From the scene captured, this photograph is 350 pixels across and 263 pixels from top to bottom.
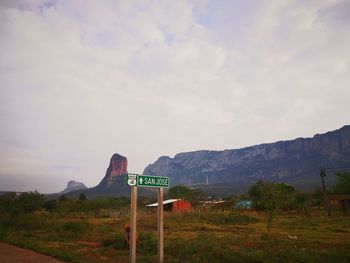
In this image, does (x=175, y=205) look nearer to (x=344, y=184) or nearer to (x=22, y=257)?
(x=344, y=184)

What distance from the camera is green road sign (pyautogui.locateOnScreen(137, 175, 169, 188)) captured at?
8.50m

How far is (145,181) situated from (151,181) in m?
0.23

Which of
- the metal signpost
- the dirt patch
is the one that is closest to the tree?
the dirt patch

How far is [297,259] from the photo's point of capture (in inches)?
466

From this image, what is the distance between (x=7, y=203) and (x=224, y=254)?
47048 mm

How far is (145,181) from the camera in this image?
8648 mm

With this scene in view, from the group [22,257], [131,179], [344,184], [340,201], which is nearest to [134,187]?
[131,179]

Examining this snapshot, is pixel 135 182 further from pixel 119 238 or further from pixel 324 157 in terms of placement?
pixel 324 157

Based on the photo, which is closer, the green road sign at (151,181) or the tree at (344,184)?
the green road sign at (151,181)

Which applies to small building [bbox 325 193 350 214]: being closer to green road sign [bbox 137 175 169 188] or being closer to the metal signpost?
green road sign [bbox 137 175 169 188]

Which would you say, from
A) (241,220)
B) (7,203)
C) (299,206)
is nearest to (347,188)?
(299,206)

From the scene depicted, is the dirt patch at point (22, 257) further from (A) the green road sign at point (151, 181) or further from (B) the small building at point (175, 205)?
(B) the small building at point (175, 205)

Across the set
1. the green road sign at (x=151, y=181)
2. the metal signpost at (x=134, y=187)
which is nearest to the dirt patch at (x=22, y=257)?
the metal signpost at (x=134, y=187)

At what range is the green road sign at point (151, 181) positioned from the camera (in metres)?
8.50
